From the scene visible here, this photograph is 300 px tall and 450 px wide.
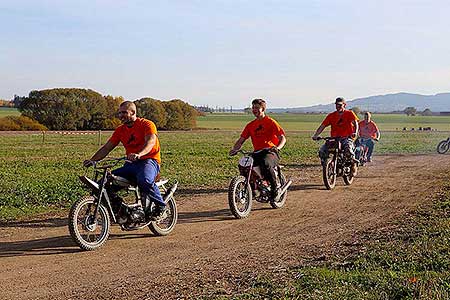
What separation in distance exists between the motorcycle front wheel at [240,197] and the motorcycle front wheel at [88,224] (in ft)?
8.72

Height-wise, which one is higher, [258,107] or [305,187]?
[258,107]

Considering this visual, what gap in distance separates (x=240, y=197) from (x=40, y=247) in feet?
12.0

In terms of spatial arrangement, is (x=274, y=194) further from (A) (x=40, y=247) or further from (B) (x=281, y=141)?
(A) (x=40, y=247)

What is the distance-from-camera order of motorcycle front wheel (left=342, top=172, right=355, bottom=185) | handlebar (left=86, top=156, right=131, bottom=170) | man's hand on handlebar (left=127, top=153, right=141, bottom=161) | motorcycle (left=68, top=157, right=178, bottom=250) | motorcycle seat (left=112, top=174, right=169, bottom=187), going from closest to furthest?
1. motorcycle (left=68, top=157, right=178, bottom=250)
2. man's hand on handlebar (left=127, top=153, right=141, bottom=161)
3. handlebar (left=86, top=156, right=131, bottom=170)
4. motorcycle seat (left=112, top=174, right=169, bottom=187)
5. motorcycle front wheel (left=342, top=172, right=355, bottom=185)

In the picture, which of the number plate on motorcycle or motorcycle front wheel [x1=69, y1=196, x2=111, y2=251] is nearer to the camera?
motorcycle front wheel [x1=69, y1=196, x2=111, y2=251]

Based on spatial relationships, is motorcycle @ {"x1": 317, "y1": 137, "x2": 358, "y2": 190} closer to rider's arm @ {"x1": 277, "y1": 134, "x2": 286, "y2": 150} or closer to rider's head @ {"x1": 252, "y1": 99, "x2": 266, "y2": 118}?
rider's arm @ {"x1": 277, "y1": 134, "x2": 286, "y2": 150}

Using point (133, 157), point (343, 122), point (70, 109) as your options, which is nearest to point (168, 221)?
point (133, 157)

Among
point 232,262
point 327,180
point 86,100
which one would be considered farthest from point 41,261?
point 86,100

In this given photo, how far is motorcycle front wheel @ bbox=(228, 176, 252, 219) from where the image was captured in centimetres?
1042

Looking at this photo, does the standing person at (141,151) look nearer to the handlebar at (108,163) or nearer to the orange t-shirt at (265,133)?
the handlebar at (108,163)

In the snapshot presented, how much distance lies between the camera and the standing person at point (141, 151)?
8625 mm

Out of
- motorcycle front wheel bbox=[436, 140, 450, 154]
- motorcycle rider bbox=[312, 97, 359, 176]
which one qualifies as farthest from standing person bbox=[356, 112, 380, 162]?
motorcycle front wheel bbox=[436, 140, 450, 154]

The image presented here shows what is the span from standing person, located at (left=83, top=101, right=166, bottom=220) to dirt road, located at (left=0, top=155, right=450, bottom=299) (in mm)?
641

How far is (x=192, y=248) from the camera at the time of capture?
27.2ft
